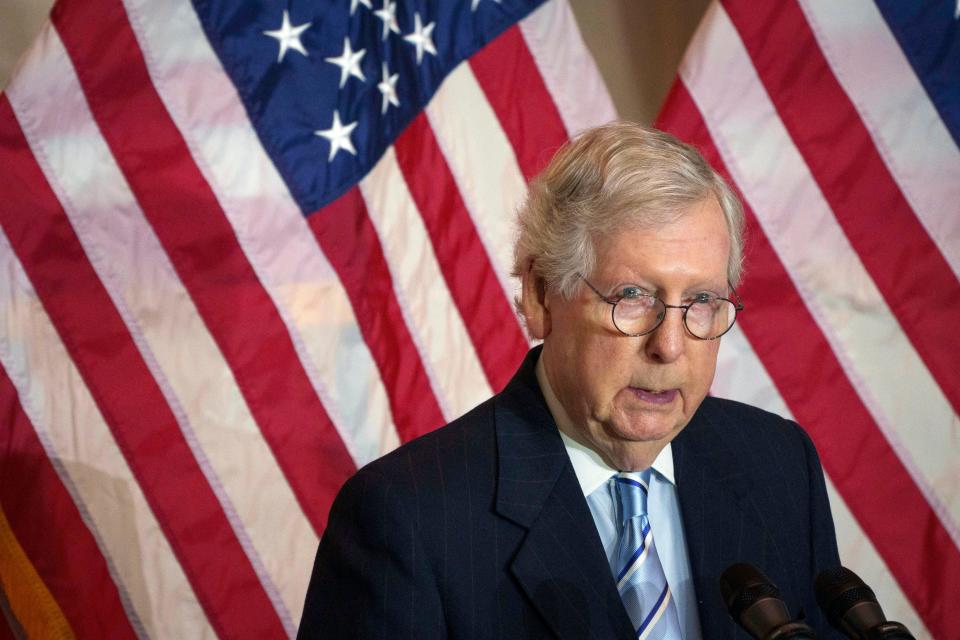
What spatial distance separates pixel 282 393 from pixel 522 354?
0.63 metres

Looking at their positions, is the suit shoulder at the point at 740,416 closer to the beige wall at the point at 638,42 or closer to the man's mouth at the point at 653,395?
the man's mouth at the point at 653,395

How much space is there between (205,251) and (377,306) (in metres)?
0.46

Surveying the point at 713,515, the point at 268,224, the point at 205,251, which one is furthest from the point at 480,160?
the point at 713,515

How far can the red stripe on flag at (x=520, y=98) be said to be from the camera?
2.69 metres

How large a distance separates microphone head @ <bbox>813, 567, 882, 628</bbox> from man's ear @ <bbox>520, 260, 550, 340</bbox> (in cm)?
52

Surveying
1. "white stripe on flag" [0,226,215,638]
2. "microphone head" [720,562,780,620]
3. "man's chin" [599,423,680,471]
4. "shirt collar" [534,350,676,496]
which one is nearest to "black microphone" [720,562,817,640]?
"microphone head" [720,562,780,620]

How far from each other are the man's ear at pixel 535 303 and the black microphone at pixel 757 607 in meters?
0.49

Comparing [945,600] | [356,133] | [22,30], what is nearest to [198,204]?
[356,133]

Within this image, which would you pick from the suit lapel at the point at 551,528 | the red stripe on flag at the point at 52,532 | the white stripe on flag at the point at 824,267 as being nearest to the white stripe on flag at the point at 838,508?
the white stripe on flag at the point at 824,267

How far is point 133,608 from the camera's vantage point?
2482mm

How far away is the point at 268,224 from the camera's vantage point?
8.44ft

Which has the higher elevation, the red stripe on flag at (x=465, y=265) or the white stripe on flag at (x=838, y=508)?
the red stripe on flag at (x=465, y=265)

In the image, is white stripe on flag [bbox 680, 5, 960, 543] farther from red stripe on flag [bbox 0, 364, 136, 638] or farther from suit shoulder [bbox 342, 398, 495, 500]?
red stripe on flag [bbox 0, 364, 136, 638]

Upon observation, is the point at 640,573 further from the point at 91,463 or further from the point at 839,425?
the point at 91,463
